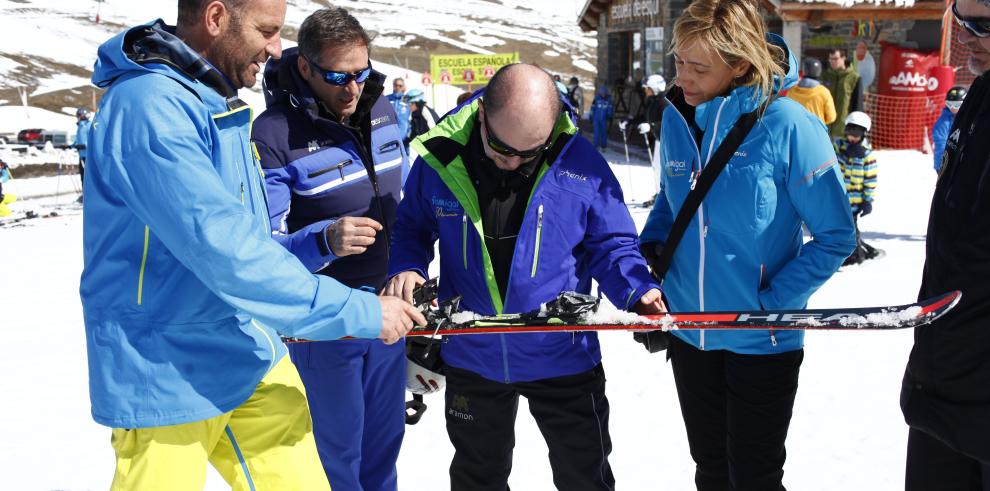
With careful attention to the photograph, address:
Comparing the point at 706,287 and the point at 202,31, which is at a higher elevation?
Answer: the point at 202,31

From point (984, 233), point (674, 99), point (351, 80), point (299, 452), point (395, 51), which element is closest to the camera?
point (984, 233)

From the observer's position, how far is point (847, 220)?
2697 millimetres

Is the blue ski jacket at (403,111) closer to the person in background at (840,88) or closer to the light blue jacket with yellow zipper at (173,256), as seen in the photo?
the person in background at (840,88)

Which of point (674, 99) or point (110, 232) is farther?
point (674, 99)

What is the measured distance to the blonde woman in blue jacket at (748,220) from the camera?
266cm

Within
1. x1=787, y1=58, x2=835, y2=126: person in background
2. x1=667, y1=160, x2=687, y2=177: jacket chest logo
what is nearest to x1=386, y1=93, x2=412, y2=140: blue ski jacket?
x1=787, y1=58, x2=835, y2=126: person in background

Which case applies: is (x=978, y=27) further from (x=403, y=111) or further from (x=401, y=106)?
(x=401, y=106)

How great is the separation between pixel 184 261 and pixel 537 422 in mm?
1339

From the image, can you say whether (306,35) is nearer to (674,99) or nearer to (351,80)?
(351,80)

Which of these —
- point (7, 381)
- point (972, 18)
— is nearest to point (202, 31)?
point (972, 18)

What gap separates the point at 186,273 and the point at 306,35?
129 centimetres

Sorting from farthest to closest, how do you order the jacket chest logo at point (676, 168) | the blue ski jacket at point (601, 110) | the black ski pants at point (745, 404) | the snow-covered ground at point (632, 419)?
the blue ski jacket at point (601, 110) < the snow-covered ground at point (632, 419) < the jacket chest logo at point (676, 168) < the black ski pants at point (745, 404)

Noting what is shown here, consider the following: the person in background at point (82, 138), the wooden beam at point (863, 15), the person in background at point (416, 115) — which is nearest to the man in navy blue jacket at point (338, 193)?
the person in background at point (82, 138)

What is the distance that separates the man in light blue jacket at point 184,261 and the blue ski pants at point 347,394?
888 mm
